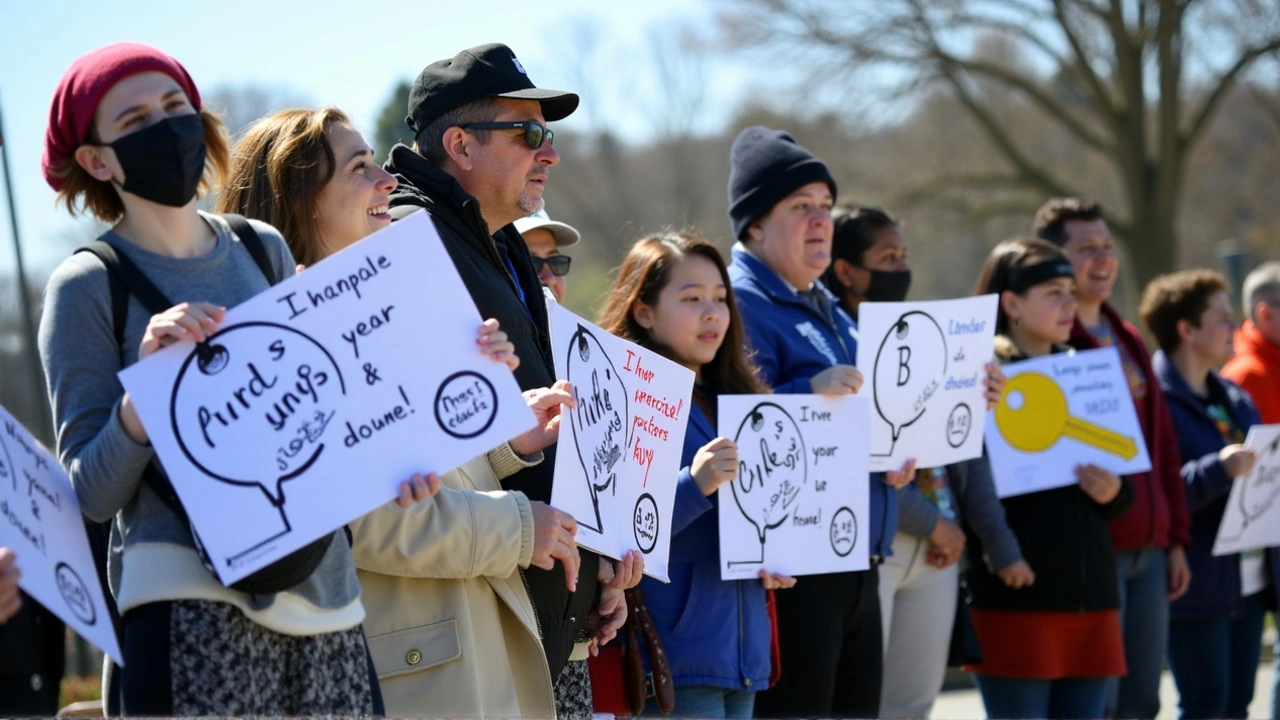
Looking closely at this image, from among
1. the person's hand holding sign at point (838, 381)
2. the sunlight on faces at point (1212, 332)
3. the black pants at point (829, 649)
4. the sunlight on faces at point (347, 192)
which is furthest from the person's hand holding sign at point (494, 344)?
the sunlight on faces at point (1212, 332)

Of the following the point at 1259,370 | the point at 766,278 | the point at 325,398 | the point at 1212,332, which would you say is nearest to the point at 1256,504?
the point at 1212,332

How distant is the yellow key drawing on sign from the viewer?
18.8 feet

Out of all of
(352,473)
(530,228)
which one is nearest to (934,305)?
(530,228)

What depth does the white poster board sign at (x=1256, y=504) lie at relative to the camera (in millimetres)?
6379

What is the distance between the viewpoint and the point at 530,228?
16.7 ft

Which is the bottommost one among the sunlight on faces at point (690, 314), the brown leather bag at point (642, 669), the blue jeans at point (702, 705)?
the blue jeans at point (702, 705)

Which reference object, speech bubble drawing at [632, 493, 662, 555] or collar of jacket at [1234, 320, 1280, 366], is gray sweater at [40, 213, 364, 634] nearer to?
speech bubble drawing at [632, 493, 662, 555]

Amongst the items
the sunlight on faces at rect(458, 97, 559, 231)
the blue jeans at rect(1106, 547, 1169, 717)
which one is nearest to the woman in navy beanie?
the sunlight on faces at rect(458, 97, 559, 231)

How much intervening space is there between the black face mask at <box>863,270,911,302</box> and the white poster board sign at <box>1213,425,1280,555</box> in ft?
6.40

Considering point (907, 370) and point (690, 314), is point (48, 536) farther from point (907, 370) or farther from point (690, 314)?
point (907, 370)

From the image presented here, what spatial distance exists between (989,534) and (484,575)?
2.86m

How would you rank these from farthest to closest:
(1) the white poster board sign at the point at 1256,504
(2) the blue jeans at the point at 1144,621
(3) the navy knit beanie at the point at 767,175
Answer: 1. (1) the white poster board sign at the point at 1256,504
2. (2) the blue jeans at the point at 1144,621
3. (3) the navy knit beanie at the point at 767,175

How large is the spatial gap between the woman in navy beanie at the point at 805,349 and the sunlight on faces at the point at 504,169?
52.4 inches

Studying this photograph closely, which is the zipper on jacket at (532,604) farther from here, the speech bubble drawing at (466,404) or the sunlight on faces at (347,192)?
the sunlight on faces at (347,192)
